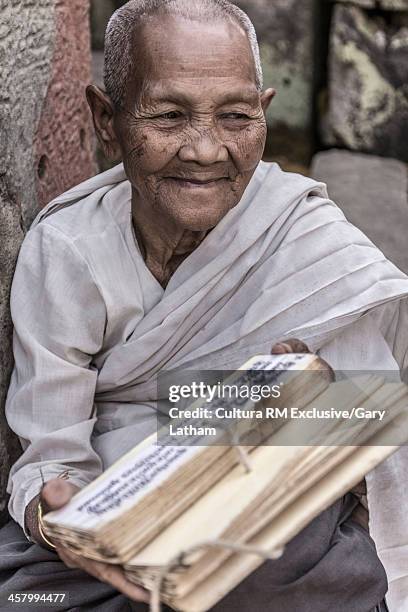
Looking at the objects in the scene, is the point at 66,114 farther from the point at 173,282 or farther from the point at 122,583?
the point at 122,583

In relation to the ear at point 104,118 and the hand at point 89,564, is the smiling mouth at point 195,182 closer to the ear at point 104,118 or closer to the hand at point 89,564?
the ear at point 104,118

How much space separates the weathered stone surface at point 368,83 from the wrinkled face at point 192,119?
3.51 meters

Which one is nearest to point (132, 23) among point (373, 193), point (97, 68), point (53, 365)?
point (53, 365)

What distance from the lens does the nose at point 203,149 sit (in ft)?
6.87

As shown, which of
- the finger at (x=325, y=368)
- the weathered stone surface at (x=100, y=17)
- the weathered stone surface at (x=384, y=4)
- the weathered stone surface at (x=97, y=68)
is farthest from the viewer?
the weathered stone surface at (x=100, y=17)

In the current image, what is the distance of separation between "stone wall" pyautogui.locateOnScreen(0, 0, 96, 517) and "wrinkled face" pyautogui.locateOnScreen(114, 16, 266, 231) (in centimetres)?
37

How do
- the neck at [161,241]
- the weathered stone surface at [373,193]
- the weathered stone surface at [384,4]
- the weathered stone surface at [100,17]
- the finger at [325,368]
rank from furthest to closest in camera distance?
the weathered stone surface at [100,17], the weathered stone surface at [384,4], the weathered stone surface at [373,193], the neck at [161,241], the finger at [325,368]

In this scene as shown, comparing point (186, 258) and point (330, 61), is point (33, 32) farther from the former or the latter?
point (330, 61)

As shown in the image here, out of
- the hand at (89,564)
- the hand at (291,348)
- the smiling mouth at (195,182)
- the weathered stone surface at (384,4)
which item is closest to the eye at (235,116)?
the smiling mouth at (195,182)

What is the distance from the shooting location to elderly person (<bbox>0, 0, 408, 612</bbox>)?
82.7 inches

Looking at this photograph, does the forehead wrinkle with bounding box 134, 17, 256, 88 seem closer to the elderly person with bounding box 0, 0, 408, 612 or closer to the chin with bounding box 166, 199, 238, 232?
the elderly person with bounding box 0, 0, 408, 612

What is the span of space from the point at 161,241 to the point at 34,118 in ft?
1.80

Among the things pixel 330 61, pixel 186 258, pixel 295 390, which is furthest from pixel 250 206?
pixel 330 61

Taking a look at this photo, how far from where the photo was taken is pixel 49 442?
220cm
